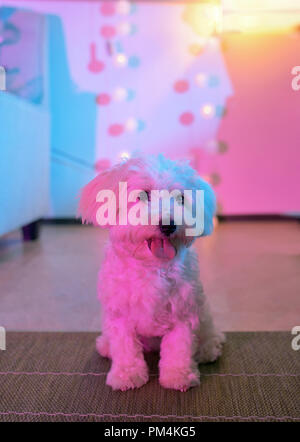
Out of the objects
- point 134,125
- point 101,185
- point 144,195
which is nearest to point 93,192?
point 101,185

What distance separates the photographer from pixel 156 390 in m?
1.08

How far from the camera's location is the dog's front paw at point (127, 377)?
108 centimetres

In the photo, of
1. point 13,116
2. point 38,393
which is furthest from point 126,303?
point 13,116

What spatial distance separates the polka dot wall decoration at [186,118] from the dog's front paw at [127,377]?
2.40 meters

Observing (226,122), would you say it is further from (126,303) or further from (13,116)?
(126,303)

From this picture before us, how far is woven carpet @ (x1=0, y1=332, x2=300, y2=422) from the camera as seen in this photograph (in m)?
0.98

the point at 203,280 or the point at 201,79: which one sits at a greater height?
the point at 201,79

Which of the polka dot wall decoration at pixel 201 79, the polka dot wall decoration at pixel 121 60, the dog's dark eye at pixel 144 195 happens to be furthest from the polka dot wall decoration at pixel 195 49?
the dog's dark eye at pixel 144 195

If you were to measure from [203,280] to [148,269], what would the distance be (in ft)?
2.77

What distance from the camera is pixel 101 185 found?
1055 millimetres

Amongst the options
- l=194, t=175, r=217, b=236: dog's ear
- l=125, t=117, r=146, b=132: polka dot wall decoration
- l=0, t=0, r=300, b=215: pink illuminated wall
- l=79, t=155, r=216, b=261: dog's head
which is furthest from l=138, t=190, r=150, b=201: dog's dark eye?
l=125, t=117, r=146, b=132: polka dot wall decoration

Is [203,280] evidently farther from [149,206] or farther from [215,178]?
[215,178]
